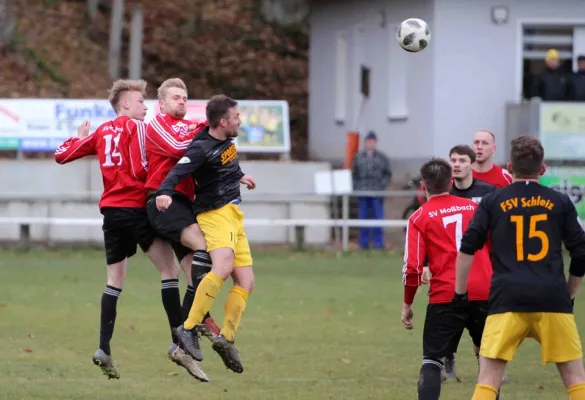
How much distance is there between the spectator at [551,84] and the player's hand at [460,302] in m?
15.6

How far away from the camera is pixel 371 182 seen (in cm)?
2280

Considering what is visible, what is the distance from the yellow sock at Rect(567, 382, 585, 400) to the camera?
7323 millimetres

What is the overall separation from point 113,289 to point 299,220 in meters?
13.0

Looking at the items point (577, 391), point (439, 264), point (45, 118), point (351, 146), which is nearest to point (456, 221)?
point (439, 264)

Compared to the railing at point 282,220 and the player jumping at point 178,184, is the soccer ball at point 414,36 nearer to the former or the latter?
the player jumping at point 178,184

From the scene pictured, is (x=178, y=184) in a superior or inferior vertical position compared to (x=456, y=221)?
superior

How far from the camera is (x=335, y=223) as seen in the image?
72.4 feet

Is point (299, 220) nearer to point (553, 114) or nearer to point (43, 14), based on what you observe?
point (553, 114)

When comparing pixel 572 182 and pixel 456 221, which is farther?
pixel 572 182

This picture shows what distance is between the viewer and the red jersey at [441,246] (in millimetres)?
8312

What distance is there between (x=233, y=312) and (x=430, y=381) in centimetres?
178

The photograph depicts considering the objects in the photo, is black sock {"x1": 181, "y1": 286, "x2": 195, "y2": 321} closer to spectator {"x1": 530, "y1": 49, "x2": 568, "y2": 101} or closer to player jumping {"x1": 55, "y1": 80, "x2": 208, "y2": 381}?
player jumping {"x1": 55, "y1": 80, "x2": 208, "y2": 381}

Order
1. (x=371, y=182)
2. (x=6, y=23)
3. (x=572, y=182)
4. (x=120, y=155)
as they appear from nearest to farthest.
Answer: (x=120, y=155), (x=572, y=182), (x=371, y=182), (x=6, y=23)

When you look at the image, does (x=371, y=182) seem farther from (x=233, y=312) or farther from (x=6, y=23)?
(x=233, y=312)
